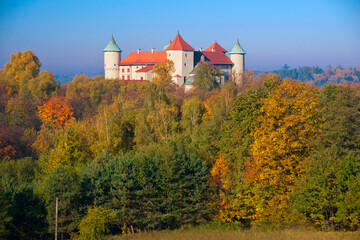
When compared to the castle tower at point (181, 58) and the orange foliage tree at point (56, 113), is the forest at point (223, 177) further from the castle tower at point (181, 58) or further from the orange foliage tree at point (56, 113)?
the castle tower at point (181, 58)

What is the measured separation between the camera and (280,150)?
2277 cm

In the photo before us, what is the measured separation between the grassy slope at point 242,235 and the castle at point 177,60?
5222cm

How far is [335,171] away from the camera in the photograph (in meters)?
21.9

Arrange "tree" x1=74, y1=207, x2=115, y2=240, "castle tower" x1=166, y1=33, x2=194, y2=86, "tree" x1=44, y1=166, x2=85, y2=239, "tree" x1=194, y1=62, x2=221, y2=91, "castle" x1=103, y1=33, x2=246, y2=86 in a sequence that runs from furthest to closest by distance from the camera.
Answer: "castle" x1=103, y1=33, x2=246, y2=86, "castle tower" x1=166, y1=33, x2=194, y2=86, "tree" x1=194, y1=62, x2=221, y2=91, "tree" x1=44, y1=166, x2=85, y2=239, "tree" x1=74, y1=207, x2=115, y2=240

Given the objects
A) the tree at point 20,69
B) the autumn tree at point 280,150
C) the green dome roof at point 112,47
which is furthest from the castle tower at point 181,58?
the autumn tree at point 280,150

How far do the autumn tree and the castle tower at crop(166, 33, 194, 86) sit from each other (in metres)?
55.0

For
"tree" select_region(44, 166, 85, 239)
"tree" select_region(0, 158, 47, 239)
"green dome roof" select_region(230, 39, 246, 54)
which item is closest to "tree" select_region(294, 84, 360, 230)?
"tree" select_region(44, 166, 85, 239)

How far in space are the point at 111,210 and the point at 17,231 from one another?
15.2ft

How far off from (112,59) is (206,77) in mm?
31404

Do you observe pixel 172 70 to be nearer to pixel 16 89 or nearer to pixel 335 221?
pixel 16 89

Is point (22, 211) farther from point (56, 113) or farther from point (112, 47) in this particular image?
point (112, 47)

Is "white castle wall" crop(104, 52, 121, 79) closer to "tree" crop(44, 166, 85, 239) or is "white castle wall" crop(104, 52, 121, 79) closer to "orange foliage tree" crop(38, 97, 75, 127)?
"orange foliage tree" crop(38, 97, 75, 127)

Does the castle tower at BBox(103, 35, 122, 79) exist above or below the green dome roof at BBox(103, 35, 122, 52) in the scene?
below

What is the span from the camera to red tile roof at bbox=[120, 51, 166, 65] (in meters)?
88.8
